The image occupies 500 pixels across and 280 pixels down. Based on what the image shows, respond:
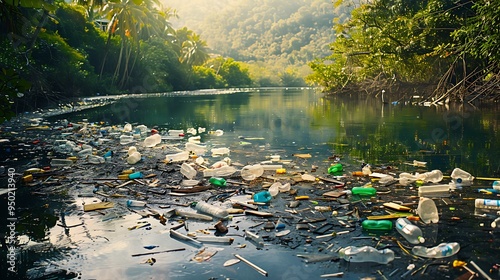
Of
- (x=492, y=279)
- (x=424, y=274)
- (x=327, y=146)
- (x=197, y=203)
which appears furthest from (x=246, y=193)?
(x=327, y=146)

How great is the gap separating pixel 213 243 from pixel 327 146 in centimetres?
692

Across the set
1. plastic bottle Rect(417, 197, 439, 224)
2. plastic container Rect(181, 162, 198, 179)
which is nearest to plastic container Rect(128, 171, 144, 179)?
plastic container Rect(181, 162, 198, 179)

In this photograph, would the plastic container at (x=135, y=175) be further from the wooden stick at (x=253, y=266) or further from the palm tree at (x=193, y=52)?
the palm tree at (x=193, y=52)

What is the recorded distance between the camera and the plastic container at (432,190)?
6.04 meters

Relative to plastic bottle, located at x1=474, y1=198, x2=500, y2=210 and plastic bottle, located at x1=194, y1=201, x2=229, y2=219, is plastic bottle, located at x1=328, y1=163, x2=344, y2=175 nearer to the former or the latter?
plastic bottle, located at x1=474, y1=198, x2=500, y2=210

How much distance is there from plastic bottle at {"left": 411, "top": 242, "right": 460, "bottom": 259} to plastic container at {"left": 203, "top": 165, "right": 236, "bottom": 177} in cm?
390

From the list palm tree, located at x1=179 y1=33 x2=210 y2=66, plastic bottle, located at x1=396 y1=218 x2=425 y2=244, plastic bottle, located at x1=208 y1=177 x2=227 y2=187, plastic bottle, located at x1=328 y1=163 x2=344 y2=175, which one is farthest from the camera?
palm tree, located at x1=179 y1=33 x2=210 y2=66

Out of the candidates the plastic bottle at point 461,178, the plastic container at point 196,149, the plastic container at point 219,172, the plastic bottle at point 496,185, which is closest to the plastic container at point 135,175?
the plastic container at point 219,172

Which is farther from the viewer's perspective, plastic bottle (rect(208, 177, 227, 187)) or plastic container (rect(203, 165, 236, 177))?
plastic container (rect(203, 165, 236, 177))

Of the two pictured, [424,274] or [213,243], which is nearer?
[424,274]

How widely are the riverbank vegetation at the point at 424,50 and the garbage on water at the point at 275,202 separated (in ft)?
28.8

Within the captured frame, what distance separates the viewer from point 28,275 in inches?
145

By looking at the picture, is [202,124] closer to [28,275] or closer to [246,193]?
[246,193]

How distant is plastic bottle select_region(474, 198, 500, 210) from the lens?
209 inches
